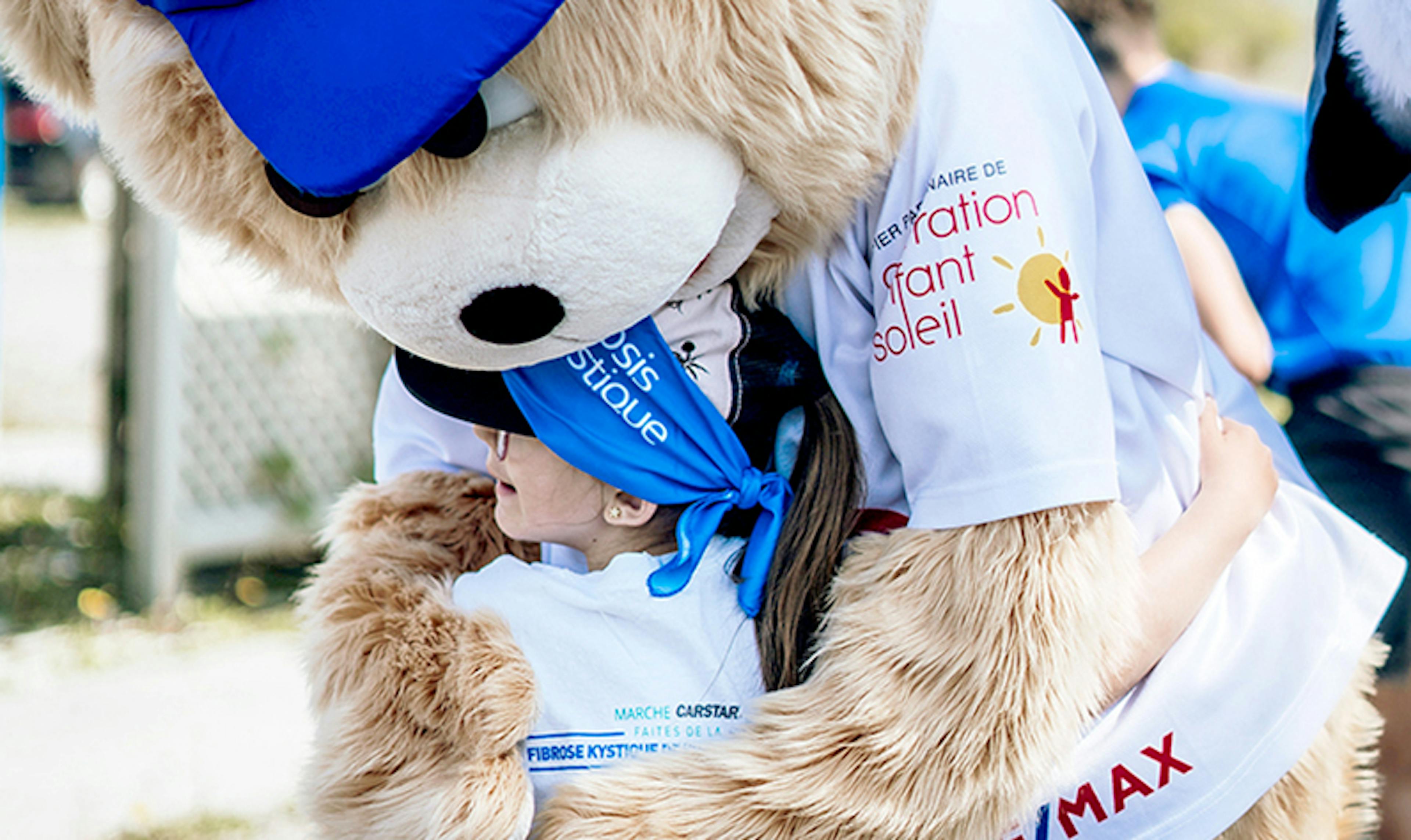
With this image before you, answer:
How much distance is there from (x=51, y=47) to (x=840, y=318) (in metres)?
0.84

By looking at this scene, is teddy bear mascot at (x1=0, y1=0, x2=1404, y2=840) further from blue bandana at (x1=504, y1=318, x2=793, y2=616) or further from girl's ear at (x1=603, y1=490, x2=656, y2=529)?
girl's ear at (x1=603, y1=490, x2=656, y2=529)

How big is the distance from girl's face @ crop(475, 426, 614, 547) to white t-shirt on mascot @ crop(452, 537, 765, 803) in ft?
0.36

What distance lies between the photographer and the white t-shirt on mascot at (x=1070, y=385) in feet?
4.01

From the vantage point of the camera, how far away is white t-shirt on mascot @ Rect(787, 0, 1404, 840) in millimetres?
1222

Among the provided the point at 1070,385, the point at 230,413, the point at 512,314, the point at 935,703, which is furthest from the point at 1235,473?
the point at 230,413

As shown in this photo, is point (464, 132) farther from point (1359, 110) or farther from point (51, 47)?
point (1359, 110)

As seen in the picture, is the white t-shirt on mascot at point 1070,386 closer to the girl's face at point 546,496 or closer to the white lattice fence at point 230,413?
the girl's face at point 546,496

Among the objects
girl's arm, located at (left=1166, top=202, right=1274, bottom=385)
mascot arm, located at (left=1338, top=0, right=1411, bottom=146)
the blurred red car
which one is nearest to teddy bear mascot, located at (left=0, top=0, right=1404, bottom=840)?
mascot arm, located at (left=1338, top=0, right=1411, bottom=146)

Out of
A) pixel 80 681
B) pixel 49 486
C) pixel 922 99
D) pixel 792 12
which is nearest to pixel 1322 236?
pixel 922 99

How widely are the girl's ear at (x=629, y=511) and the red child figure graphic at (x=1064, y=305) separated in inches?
20.2

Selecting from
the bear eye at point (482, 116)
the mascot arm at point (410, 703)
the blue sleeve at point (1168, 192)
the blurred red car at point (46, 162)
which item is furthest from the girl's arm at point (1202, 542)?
the blurred red car at point (46, 162)

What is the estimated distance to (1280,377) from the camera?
2.63 m

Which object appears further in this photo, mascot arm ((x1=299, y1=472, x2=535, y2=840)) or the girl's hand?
the girl's hand

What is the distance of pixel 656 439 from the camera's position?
4.57 feet
